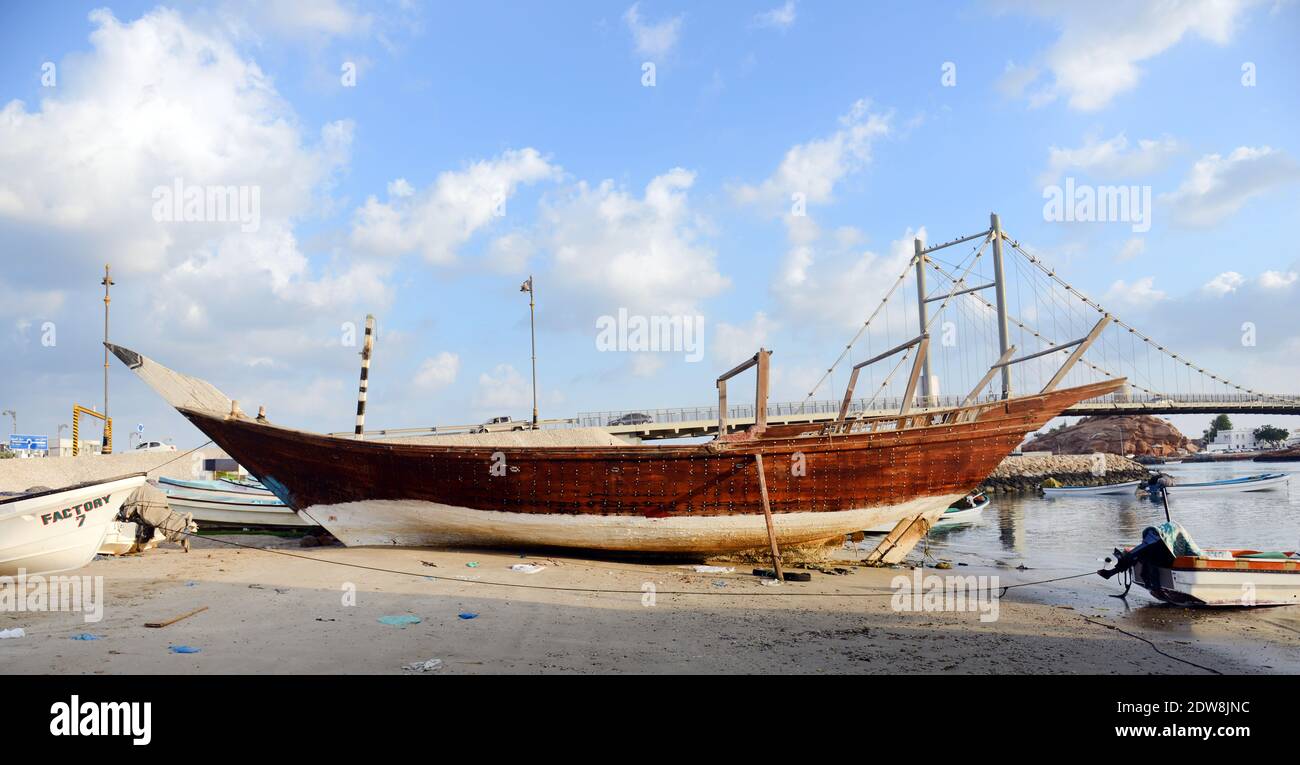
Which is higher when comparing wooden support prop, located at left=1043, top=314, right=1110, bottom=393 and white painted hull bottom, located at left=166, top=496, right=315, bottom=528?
wooden support prop, located at left=1043, top=314, right=1110, bottom=393

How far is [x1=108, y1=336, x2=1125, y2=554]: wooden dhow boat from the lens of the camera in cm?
1123

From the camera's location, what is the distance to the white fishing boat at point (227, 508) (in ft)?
54.1

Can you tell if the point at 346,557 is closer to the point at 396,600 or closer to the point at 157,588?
the point at 157,588

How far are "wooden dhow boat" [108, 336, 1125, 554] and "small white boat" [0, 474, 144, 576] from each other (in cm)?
226

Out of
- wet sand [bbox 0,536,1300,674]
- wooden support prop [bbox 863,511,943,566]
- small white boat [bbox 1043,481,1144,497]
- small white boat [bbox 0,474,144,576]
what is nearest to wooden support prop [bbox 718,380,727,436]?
wet sand [bbox 0,536,1300,674]

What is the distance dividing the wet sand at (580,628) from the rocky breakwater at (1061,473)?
4690 cm

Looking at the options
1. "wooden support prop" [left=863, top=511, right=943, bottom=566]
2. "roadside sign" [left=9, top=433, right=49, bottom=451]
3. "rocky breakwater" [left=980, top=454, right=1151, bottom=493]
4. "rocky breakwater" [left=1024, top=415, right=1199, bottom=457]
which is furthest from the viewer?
"rocky breakwater" [left=1024, top=415, right=1199, bottom=457]

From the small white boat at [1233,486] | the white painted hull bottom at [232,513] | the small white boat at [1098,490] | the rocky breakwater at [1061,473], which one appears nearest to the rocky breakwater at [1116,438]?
the rocky breakwater at [1061,473]

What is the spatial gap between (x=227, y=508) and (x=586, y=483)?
10.9 m

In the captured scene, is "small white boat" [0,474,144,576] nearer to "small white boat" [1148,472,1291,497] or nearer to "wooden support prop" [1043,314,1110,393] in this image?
"wooden support prop" [1043,314,1110,393]

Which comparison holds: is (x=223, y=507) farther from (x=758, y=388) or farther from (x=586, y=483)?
(x=758, y=388)

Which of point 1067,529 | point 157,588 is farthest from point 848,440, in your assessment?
point 1067,529
